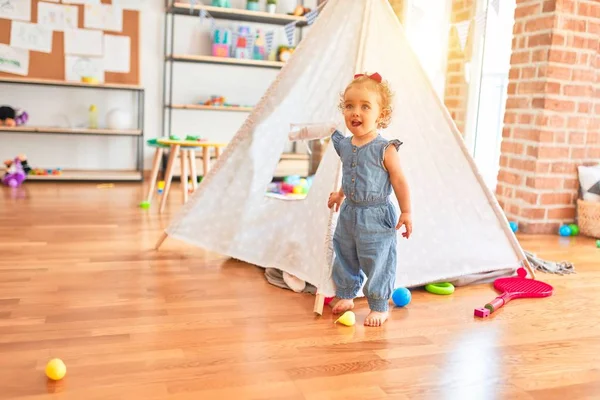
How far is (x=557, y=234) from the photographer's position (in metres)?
3.52

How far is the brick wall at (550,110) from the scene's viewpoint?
3346 millimetres

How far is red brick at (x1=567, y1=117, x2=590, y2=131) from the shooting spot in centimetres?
344

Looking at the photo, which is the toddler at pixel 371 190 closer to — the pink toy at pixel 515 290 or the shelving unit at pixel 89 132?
the pink toy at pixel 515 290

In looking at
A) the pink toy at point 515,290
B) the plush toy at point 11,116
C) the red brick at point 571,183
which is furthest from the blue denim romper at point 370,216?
the plush toy at point 11,116

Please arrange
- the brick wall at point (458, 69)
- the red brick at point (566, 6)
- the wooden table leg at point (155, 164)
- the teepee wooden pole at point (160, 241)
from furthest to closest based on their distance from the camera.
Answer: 1. the brick wall at point (458, 69)
2. the wooden table leg at point (155, 164)
3. the red brick at point (566, 6)
4. the teepee wooden pole at point (160, 241)

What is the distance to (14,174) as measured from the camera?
14.8ft

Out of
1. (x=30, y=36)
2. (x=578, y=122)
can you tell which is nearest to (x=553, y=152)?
(x=578, y=122)

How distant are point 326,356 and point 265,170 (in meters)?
1.09

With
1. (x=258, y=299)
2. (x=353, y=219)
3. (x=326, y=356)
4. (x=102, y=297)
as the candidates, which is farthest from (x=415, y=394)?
(x=102, y=297)

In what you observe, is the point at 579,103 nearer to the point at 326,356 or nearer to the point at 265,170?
the point at 265,170

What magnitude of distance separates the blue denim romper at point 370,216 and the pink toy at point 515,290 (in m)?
0.38

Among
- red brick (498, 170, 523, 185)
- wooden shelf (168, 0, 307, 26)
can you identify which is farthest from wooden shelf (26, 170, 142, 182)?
red brick (498, 170, 523, 185)

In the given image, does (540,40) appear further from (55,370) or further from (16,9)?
(16,9)

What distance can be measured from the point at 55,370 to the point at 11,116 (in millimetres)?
3974
